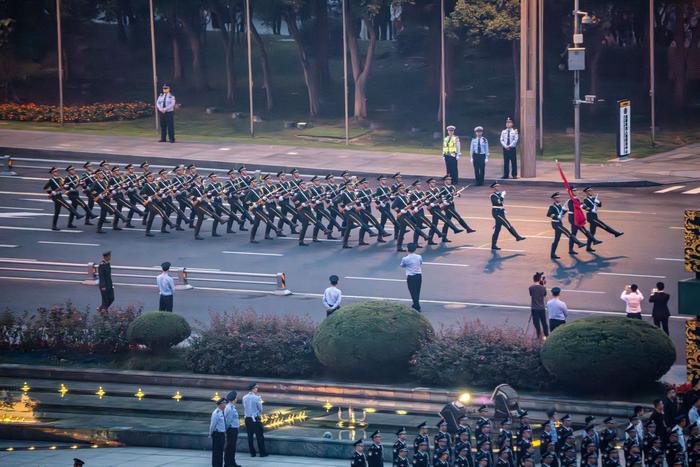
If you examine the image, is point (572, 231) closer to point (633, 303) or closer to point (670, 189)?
point (633, 303)

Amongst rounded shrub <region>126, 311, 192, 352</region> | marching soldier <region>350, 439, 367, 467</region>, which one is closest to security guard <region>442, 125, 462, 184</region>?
rounded shrub <region>126, 311, 192, 352</region>

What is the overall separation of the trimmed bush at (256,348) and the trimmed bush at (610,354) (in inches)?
194

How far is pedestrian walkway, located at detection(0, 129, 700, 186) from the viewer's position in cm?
4238

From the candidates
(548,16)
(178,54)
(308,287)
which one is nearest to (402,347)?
(308,287)

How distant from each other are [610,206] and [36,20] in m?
33.1

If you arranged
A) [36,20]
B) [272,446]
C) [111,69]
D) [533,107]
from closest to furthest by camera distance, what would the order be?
[272,446], [533,107], [36,20], [111,69]

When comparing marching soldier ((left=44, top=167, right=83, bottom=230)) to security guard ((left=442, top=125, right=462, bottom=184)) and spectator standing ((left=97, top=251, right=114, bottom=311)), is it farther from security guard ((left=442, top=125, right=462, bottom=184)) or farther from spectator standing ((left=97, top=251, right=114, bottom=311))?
security guard ((left=442, top=125, right=462, bottom=184))

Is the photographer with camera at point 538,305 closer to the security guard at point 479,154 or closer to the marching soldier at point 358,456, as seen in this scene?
the marching soldier at point 358,456

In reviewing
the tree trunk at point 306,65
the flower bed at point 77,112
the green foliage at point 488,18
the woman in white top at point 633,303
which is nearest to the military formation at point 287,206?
the woman in white top at point 633,303

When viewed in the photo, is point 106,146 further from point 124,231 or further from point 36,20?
point 36,20

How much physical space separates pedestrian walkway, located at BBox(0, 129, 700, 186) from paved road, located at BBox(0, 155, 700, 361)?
385 cm

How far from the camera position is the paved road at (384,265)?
28.9 metres

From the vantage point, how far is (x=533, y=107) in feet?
136

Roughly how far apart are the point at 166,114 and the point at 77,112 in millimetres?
A: 7821
